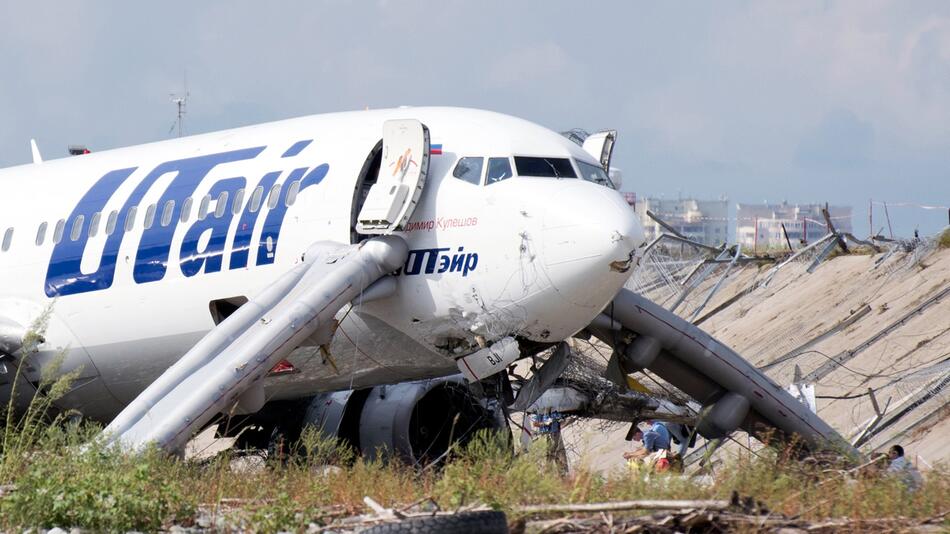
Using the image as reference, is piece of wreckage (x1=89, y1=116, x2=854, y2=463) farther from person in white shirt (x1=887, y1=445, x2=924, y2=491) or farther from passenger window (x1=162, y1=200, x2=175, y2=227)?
passenger window (x1=162, y1=200, x2=175, y2=227)

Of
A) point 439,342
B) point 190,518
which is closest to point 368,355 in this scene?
point 439,342

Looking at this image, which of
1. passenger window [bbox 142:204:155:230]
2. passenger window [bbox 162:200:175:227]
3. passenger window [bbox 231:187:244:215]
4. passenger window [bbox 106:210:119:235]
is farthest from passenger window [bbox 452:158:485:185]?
passenger window [bbox 106:210:119:235]

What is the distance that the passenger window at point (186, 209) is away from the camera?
57.7 feet

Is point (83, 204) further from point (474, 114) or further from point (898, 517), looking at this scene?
point (898, 517)

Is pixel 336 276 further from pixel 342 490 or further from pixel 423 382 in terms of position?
pixel 423 382

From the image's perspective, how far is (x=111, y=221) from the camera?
1831cm

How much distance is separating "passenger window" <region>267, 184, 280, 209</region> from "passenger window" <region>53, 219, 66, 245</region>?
3.27m

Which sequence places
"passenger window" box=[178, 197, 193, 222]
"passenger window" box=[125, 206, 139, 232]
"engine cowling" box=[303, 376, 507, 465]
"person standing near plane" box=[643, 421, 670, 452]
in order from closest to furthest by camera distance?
"passenger window" box=[178, 197, 193, 222] → "passenger window" box=[125, 206, 139, 232] → "engine cowling" box=[303, 376, 507, 465] → "person standing near plane" box=[643, 421, 670, 452]

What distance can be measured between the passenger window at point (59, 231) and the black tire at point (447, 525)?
1011 cm

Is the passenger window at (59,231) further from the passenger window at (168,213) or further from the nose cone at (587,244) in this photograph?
the nose cone at (587,244)

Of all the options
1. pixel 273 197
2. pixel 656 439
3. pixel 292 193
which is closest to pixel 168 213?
pixel 273 197

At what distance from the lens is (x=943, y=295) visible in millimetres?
30906

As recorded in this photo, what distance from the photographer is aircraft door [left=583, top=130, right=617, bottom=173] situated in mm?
18125

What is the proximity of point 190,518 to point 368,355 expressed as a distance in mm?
5927
